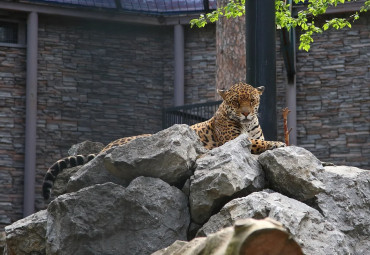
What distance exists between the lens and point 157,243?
7.37 m

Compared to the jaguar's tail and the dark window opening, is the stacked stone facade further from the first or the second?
the jaguar's tail

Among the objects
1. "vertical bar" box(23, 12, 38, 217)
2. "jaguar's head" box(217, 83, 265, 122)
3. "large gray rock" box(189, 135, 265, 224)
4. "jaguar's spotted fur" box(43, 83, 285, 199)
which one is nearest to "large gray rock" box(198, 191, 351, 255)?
"large gray rock" box(189, 135, 265, 224)

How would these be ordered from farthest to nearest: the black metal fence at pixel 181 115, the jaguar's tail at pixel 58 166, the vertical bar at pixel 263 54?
the black metal fence at pixel 181 115
the vertical bar at pixel 263 54
the jaguar's tail at pixel 58 166

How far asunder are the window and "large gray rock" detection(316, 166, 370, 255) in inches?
458

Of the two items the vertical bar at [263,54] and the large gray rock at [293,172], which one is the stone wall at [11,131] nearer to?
the vertical bar at [263,54]

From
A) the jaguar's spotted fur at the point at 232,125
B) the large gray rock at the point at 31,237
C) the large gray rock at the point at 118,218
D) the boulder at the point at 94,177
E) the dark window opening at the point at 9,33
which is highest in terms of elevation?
the dark window opening at the point at 9,33

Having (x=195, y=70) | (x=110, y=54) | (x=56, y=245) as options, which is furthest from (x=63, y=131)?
(x=56, y=245)

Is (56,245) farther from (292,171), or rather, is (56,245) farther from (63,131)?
(63,131)

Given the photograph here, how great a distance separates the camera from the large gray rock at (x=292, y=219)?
6.72m

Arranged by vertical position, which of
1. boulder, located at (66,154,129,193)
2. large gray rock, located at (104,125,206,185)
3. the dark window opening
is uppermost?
the dark window opening

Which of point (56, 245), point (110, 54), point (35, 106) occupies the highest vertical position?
point (110, 54)

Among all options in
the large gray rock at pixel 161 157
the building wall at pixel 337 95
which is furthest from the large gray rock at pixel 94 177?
the building wall at pixel 337 95

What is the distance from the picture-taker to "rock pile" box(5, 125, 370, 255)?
7352mm

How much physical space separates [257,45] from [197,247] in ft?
17.5
